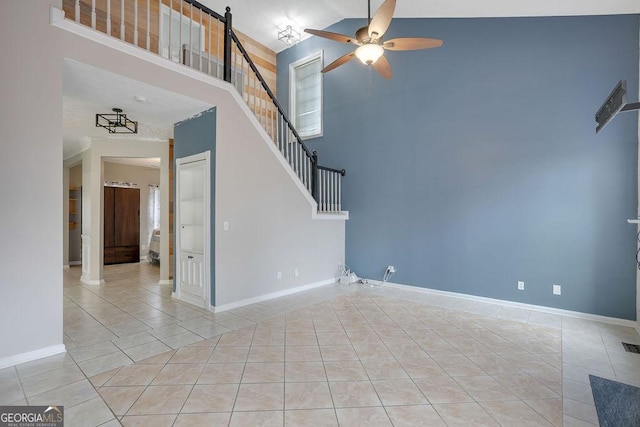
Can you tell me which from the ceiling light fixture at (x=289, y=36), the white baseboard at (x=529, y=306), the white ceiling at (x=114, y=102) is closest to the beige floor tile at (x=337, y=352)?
the white baseboard at (x=529, y=306)

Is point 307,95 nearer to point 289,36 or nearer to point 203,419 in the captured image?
point 289,36

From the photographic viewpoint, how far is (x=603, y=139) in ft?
12.7

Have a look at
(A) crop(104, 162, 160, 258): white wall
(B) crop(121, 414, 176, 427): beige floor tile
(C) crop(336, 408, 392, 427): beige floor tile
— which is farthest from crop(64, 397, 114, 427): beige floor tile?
(A) crop(104, 162, 160, 258): white wall

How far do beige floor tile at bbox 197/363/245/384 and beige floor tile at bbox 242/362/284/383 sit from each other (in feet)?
0.18

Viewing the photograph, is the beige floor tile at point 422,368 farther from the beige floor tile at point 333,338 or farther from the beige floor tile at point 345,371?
the beige floor tile at point 333,338

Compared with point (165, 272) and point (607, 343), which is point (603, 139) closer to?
point (607, 343)

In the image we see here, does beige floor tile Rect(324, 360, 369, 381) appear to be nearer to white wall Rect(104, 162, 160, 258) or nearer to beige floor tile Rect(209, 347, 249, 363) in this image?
beige floor tile Rect(209, 347, 249, 363)

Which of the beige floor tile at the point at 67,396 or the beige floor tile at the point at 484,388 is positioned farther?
the beige floor tile at the point at 484,388

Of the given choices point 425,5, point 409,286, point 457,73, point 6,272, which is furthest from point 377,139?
point 6,272

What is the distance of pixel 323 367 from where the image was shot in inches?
105

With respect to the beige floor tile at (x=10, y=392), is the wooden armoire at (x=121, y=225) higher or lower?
higher

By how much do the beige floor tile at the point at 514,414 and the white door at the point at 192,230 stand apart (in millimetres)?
3426

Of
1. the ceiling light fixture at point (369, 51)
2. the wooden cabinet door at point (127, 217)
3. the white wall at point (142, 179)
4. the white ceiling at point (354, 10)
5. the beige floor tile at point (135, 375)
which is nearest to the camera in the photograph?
the beige floor tile at point (135, 375)

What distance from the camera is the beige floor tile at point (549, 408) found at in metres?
2.02
